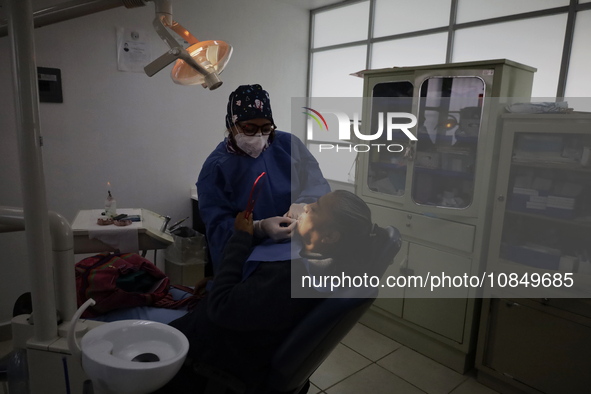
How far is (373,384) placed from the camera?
2232 mm

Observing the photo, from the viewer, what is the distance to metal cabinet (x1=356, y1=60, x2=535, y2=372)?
2186mm

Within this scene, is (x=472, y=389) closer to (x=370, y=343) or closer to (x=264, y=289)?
(x=370, y=343)

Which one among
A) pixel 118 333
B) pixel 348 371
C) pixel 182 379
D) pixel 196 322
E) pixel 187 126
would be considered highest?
pixel 187 126

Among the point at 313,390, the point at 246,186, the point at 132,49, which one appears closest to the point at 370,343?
the point at 313,390

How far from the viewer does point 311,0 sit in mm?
3635

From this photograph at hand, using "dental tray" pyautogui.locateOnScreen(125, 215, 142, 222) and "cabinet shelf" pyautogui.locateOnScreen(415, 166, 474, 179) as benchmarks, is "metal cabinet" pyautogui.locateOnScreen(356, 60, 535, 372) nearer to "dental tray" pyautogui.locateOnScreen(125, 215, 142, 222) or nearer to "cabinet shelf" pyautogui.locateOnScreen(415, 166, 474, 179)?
"cabinet shelf" pyautogui.locateOnScreen(415, 166, 474, 179)

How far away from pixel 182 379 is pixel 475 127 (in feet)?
7.11

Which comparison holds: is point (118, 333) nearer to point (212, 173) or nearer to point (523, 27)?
point (212, 173)

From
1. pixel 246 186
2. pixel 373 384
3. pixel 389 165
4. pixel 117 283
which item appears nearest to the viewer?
pixel 246 186

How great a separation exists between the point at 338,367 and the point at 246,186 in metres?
1.50

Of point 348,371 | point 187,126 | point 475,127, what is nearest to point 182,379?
point 348,371

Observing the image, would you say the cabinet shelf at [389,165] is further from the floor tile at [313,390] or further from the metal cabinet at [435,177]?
the floor tile at [313,390]

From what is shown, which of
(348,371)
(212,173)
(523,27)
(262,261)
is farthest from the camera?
(523,27)

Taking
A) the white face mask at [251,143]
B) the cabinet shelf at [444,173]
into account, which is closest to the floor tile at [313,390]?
the white face mask at [251,143]
